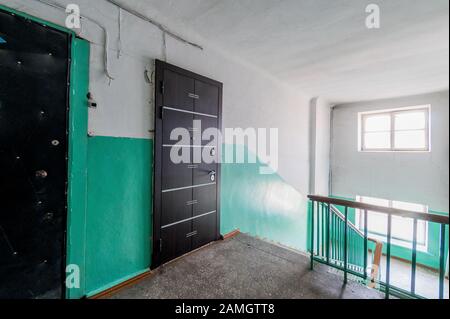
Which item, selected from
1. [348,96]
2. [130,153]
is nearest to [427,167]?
[348,96]

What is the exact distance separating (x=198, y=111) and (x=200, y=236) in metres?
1.58

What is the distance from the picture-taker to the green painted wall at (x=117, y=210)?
1.68 metres

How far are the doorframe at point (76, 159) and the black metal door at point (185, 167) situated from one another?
615 mm

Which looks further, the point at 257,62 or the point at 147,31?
the point at 257,62

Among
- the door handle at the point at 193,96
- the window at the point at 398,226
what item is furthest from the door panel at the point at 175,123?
the window at the point at 398,226

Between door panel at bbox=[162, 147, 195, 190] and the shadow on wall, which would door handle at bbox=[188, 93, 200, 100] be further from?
the shadow on wall

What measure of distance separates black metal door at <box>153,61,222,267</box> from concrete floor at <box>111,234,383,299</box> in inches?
9.7

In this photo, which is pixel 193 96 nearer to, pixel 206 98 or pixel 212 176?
pixel 206 98

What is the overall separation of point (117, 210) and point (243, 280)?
1.38m

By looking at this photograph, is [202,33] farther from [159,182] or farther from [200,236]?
[200,236]

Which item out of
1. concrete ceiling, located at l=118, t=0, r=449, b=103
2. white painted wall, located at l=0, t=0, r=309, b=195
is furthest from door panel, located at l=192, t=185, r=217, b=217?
concrete ceiling, located at l=118, t=0, r=449, b=103

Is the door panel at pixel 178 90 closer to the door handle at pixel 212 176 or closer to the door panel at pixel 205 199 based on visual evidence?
the door handle at pixel 212 176

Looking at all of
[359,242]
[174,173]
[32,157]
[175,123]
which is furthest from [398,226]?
[32,157]

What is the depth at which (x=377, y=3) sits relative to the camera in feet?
5.90
